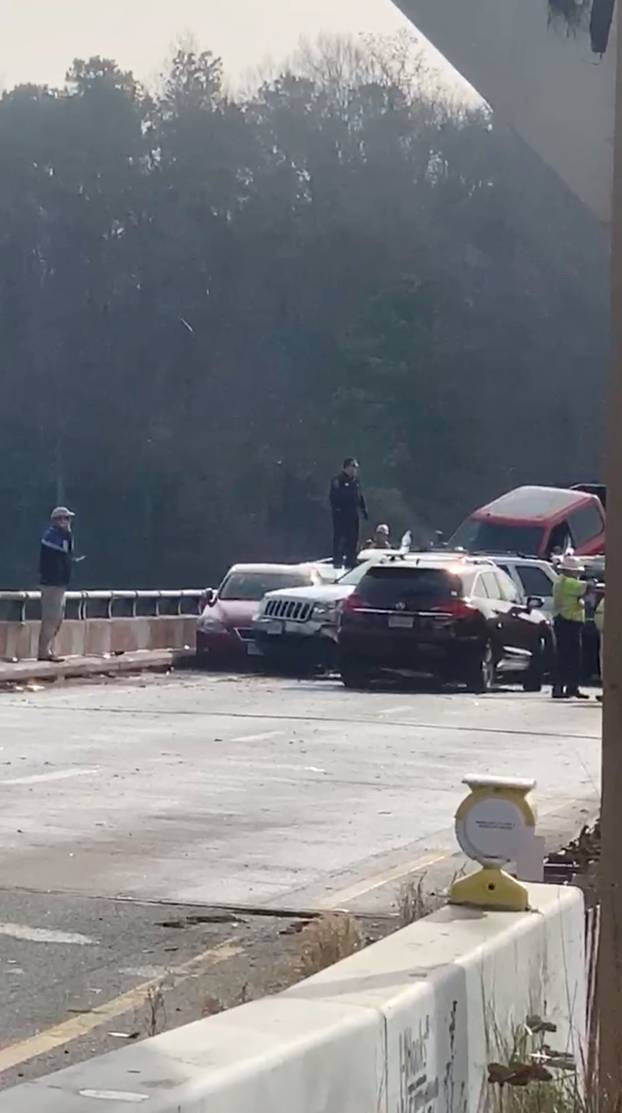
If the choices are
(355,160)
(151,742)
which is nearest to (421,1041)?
(151,742)

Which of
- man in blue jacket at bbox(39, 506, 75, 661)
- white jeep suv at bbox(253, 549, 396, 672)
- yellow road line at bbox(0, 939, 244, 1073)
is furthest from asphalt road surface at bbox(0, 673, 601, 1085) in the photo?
white jeep suv at bbox(253, 549, 396, 672)

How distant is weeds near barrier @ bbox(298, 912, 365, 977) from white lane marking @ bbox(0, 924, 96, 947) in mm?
1256

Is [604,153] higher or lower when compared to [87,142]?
lower

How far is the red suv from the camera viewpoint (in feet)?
80.7

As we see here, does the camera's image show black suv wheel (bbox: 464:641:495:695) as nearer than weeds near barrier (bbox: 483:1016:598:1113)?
No

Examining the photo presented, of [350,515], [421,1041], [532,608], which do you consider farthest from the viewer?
[350,515]

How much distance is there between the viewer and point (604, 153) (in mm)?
5336

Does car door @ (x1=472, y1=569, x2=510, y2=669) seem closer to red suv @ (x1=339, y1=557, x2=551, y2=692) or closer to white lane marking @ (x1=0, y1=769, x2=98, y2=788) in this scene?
red suv @ (x1=339, y1=557, x2=551, y2=692)

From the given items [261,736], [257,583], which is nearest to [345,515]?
[257,583]

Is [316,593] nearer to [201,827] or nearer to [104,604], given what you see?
[104,604]

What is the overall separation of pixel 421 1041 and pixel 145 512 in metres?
74.9

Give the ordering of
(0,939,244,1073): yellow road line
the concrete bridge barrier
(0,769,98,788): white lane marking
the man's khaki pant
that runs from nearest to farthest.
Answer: (0,939,244,1073): yellow road line, (0,769,98,788): white lane marking, the man's khaki pant, the concrete bridge barrier

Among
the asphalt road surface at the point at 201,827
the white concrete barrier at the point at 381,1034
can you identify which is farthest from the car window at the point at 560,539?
the white concrete barrier at the point at 381,1034

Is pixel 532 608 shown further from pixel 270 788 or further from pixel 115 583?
pixel 115 583
